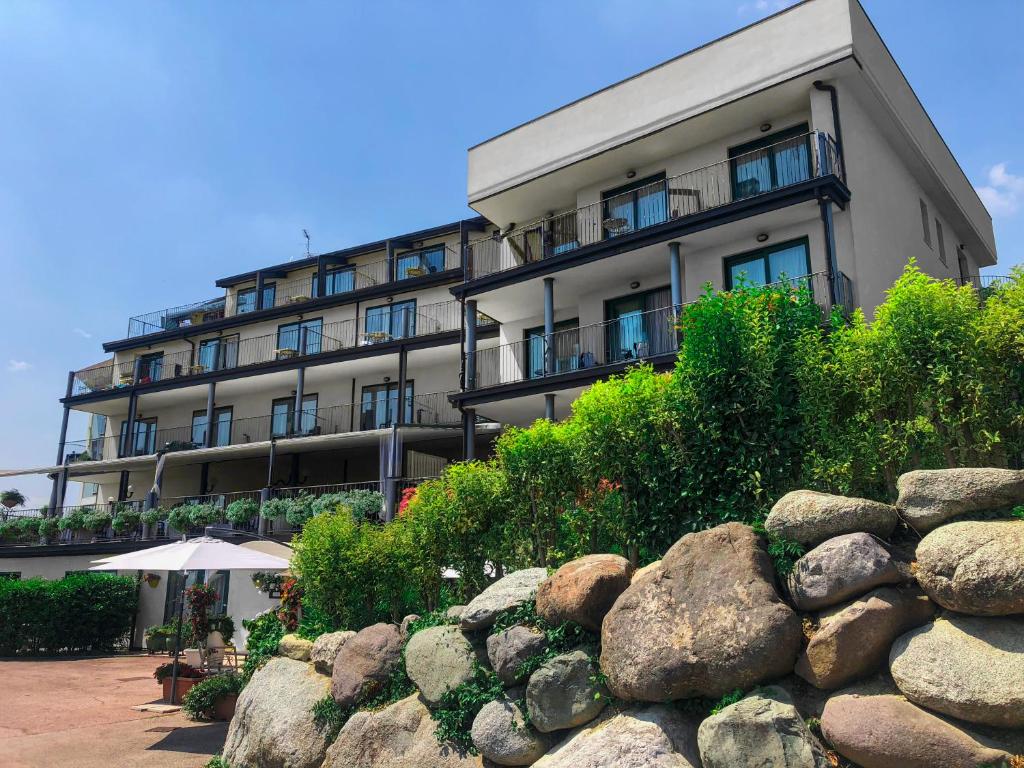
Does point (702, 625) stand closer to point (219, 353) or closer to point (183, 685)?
point (183, 685)

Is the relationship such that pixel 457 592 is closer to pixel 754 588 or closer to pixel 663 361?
pixel 754 588

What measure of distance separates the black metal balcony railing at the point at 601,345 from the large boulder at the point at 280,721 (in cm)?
1053

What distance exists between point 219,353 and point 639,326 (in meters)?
21.0

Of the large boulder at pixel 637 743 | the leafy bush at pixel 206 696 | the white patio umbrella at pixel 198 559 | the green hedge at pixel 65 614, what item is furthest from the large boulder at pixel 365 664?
the green hedge at pixel 65 614

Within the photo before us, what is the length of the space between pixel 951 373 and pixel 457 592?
5750 mm

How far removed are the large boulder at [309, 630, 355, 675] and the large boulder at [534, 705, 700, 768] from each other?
3.69 meters

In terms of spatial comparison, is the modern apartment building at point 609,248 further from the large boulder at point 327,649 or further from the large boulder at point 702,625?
the large boulder at point 327,649

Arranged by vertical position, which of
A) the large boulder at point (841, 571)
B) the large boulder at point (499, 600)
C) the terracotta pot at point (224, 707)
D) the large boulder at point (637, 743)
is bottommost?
the terracotta pot at point (224, 707)

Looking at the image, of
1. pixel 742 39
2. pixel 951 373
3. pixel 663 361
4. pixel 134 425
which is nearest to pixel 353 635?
pixel 951 373

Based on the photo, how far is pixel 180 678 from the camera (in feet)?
46.9

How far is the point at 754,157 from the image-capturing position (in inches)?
→ 719

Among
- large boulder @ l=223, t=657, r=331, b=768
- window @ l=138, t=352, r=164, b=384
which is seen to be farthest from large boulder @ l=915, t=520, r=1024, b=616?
window @ l=138, t=352, r=164, b=384

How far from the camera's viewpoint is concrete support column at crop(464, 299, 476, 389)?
72.6 feet

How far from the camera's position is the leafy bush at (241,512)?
1025 inches
